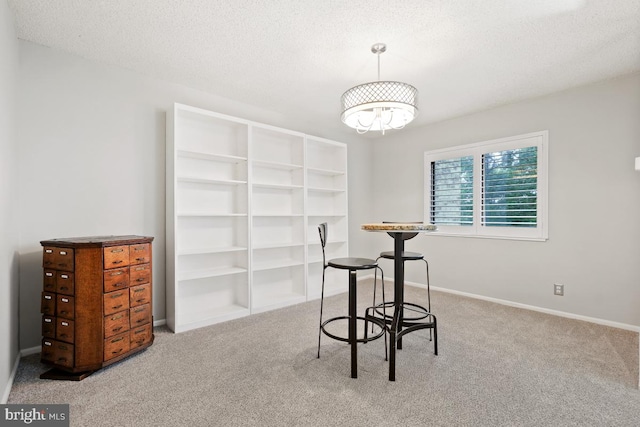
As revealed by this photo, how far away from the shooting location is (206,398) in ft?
6.03

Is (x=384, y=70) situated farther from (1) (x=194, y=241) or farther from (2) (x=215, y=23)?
(1) (x=194, y=241)

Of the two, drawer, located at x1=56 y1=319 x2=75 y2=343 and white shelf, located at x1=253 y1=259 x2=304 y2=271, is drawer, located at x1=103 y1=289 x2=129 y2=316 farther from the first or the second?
white shelf, located at x1=253 y1=259 x2=304 y2=271

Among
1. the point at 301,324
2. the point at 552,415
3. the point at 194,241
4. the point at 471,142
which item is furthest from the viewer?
the point at 471,142

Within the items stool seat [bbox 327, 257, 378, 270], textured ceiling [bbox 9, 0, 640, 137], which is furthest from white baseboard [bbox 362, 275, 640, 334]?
stool seat [bbox 327, 257, 378, 270]

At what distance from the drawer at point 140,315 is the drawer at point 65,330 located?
36 centimetres

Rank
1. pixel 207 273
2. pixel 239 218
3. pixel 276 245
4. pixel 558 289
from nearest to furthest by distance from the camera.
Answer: pixel 207 273, pixel 558 289, pixel 239 218, pixel 276 245

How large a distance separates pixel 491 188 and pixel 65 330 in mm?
4489

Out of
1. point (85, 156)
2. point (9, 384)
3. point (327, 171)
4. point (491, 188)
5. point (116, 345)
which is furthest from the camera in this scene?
point (327, 171)

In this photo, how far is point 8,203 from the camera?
2012mm

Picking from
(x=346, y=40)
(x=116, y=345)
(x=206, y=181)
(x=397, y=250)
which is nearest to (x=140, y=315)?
(x=116, y=345)

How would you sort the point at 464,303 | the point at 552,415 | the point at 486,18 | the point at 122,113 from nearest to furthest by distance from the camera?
the point at 552,415
the point at 486,18
the point at 122,113
the point at 464,303

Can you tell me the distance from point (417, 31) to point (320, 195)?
2.61 m

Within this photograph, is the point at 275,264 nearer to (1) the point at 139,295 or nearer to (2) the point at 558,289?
(1) the point at 139,295

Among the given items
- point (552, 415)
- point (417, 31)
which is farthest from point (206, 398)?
point (417, 31)
